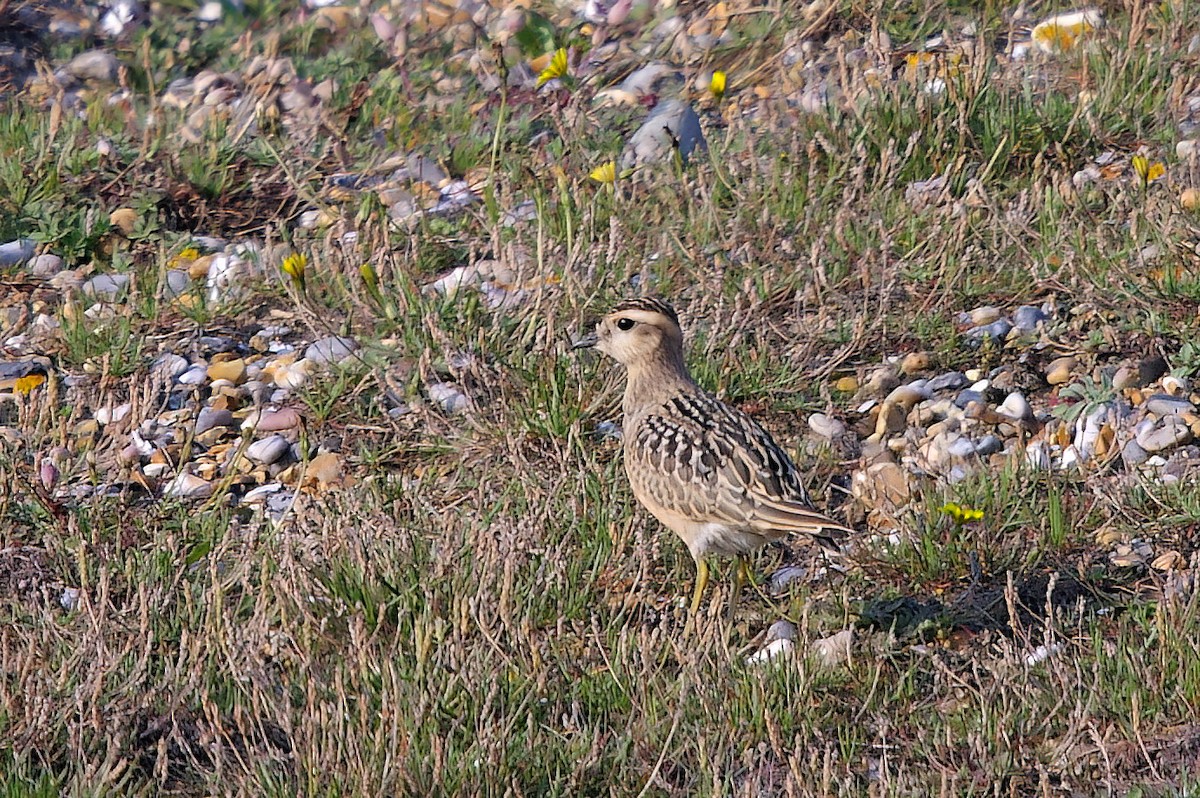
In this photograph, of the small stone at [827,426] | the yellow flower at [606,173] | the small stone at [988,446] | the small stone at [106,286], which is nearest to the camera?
the small stone at [988,446]

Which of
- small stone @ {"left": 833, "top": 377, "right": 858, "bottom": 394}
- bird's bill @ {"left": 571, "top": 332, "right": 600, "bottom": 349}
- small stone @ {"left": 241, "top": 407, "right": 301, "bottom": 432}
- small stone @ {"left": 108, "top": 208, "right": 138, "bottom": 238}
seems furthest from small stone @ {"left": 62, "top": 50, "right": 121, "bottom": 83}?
small stone @ {"left": 833, "top": 377, "right": 858, "bottom": 394}

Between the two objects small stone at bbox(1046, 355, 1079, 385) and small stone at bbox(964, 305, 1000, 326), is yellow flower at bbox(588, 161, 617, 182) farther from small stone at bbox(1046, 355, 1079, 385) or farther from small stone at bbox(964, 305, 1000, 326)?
small stone at bbox(1046, 355, 1079, 385)

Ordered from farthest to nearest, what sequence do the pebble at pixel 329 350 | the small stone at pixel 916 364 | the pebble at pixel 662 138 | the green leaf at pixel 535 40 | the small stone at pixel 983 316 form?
1. the green leaf at pixel 535 40
2. the pebble at pixel 662 138
3. the pebble at pixel 329 350
4. the small stone at pixel 983 316
5. the small stone at pixel 916 364

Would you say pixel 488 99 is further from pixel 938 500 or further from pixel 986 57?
pixel 938 500

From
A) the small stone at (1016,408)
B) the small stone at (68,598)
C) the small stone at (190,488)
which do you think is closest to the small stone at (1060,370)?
the small stone at (1016,408)

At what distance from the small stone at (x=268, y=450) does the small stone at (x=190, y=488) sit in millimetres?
223

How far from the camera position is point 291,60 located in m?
9.67

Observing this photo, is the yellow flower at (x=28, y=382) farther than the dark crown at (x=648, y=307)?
Yes

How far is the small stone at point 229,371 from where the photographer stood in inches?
267

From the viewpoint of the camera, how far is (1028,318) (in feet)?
21.3

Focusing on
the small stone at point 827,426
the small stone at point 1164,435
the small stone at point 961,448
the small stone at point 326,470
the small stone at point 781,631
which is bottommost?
the small stone at point 827,426

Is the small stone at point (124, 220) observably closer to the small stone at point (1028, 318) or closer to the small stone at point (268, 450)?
the small stone at point (268, 450)

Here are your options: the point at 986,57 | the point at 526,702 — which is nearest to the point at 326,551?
the point at 526,702

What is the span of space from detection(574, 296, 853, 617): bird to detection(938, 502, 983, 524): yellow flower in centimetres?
39
